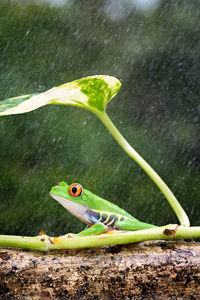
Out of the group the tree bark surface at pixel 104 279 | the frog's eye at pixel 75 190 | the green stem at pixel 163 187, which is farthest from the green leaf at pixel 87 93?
the tree bark surface at pixel 104 279

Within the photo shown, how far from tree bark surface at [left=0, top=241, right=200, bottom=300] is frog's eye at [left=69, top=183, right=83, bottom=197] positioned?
150 mm

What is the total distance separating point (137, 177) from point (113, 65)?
68 centimetres

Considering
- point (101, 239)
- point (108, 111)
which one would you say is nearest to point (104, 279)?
point (101, 239)

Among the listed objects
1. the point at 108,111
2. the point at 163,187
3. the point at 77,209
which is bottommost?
the point at 108,111

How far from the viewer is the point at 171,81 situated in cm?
228

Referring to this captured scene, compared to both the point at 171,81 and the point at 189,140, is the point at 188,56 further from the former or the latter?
A: the point at 189,140

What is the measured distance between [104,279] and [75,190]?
0.61ft

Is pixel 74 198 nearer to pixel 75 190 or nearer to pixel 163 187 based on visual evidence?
pixel 75 190

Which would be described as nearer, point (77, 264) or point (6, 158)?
point (77, 264)

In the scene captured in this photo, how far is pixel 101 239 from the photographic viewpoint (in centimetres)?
55

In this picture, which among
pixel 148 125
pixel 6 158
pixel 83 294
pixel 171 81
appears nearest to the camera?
pixel 83 294

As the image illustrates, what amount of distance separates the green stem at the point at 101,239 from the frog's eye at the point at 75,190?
12 cm

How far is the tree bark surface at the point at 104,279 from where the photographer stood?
531 mm

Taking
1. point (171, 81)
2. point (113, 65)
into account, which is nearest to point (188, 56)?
point (171, 81)
